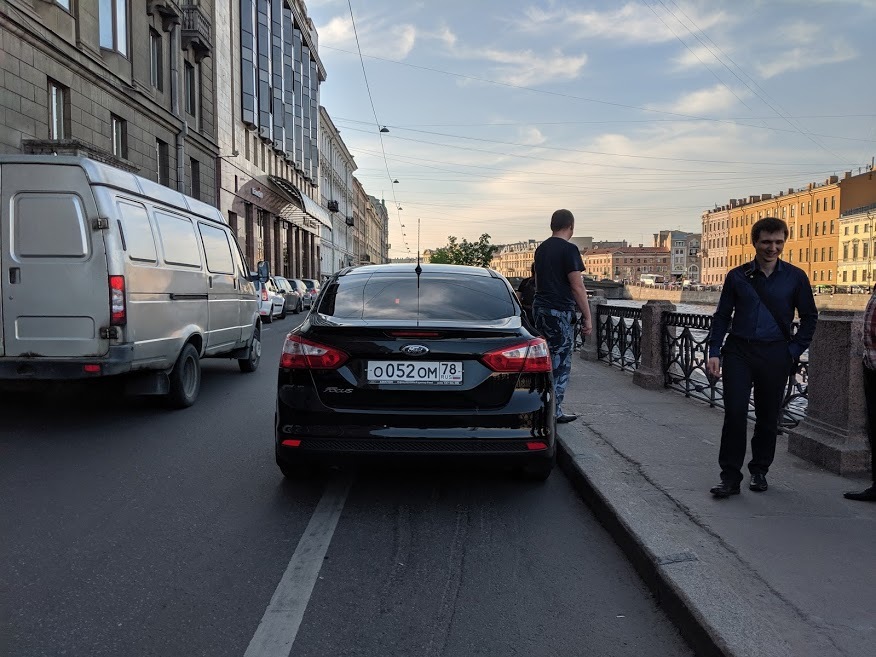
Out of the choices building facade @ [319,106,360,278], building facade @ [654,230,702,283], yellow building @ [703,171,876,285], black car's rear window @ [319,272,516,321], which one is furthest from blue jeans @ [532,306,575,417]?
building facade @ [654,230,702,283]

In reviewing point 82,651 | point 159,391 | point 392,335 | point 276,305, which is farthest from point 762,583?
point 276,305

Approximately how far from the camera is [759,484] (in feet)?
14.8

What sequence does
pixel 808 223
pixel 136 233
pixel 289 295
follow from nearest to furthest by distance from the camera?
pixel 136 233, pixel 289 295, pixel 808 223

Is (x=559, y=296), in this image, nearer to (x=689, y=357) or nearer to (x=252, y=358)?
(x=689, y=357)

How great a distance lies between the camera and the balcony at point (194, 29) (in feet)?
90.3

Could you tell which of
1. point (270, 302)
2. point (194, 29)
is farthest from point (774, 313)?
point (194, 29)

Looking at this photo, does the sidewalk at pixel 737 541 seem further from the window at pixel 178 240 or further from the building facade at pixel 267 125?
the building facade at pixel 267 125

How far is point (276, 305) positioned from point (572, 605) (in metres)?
23.3

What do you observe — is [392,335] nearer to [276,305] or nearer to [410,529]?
[410,529]

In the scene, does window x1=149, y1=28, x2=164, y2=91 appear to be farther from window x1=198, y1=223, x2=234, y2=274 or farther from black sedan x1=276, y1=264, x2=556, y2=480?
black sedan x1=276, y1=264, x2=556, y2=480

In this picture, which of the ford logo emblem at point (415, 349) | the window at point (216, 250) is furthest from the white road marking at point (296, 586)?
the window at point (216, 250)

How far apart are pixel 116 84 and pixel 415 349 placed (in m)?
20.6

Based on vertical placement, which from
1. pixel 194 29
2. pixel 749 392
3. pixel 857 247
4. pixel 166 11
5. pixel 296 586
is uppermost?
pixel 194 29

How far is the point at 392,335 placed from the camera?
4.20m
